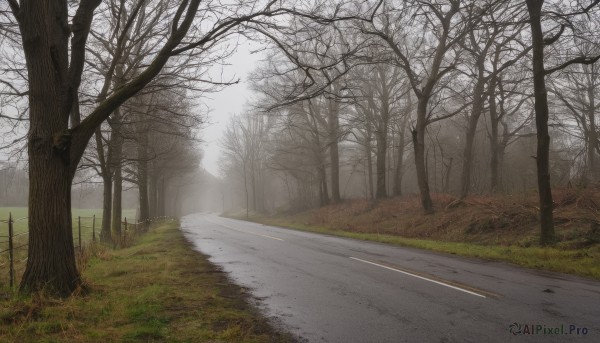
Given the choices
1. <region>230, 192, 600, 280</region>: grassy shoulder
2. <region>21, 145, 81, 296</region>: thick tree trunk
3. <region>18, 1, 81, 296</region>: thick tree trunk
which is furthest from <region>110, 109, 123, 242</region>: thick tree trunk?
<region>230, 192, 600, 280</region>: grassy shoulder

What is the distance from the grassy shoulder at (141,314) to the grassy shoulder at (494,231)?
302 inches

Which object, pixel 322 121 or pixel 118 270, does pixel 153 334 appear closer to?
pixel 118 270

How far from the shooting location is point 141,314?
616 cm

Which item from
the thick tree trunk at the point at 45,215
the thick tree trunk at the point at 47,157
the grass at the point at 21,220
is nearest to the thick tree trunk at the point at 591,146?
the thick tree trunk at the point at 47,157

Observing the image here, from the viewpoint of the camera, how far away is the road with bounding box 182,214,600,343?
5.40 meters

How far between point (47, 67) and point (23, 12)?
96cm

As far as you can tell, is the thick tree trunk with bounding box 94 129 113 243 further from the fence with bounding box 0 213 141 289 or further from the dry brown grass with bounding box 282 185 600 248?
the dry brown grass with bounding box 282 185 600 248

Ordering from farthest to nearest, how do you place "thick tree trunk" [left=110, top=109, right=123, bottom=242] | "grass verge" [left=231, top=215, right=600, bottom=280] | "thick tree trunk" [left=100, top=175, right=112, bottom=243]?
1. "thick tree trunk" [left=100, top=175, right=112, bottom=243]
2. "thick tree trunk" [left=110, top=109, right=123, bottom=242]
3. "grass verge" [left=231, top=215, right=600, bottom=280]

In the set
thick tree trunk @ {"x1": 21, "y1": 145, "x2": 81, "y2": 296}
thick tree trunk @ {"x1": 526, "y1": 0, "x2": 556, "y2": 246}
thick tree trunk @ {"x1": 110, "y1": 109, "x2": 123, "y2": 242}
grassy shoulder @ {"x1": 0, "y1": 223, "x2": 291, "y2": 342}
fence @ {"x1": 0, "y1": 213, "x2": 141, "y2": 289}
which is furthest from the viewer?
thick tree trunk @ {"x1": 110, "y1": 109, "x2": 123, "y2": 242}

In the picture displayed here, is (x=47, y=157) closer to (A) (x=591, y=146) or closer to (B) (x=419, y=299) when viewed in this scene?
(B) (x=419, y=299)

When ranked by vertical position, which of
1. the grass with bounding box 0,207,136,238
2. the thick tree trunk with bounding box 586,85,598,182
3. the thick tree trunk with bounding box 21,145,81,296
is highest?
the thick tree trunk with bounding box 586,85,598,182

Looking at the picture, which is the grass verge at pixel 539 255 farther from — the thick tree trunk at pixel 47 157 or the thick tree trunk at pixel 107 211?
the thick tree trunk at pixel 107 211

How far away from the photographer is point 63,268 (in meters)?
7.13

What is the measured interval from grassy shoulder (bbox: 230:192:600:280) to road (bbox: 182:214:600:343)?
1.34m
